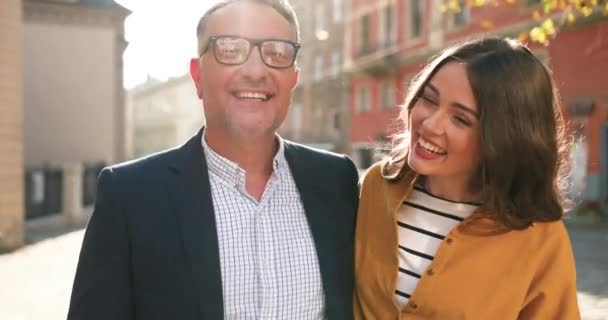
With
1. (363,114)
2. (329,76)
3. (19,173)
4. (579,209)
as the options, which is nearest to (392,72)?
(363,114)

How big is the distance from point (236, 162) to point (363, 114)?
2784cm

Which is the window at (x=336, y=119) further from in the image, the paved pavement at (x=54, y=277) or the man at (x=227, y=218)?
the man at (x=227, y=218)

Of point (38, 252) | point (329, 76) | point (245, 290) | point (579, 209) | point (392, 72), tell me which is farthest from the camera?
point (329, 76)

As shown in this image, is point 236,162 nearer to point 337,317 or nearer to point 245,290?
point 245,290

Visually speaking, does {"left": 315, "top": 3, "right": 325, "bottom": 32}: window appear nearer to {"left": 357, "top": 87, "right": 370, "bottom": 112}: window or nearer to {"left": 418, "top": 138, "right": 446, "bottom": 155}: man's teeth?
{"left": 357, "top": 87, "right": 370, "bottom": 112}: window

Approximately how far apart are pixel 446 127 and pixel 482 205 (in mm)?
332

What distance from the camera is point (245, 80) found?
7.38 ft

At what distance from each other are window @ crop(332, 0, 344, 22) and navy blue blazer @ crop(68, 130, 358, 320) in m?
33.0

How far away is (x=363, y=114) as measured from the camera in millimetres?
29984

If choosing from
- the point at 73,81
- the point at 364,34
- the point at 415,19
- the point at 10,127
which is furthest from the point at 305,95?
the point at 10,127

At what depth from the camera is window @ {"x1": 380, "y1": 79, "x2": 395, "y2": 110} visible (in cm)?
2759

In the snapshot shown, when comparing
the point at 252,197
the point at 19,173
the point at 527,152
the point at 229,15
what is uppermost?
the point at 229,15

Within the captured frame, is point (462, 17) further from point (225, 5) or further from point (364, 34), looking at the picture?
point (225, 5)

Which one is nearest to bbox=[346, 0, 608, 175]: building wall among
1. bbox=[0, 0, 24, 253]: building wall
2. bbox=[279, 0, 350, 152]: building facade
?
bbox=[279, 0, 350, 152]: building facade
